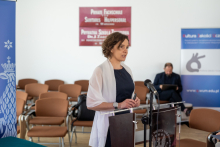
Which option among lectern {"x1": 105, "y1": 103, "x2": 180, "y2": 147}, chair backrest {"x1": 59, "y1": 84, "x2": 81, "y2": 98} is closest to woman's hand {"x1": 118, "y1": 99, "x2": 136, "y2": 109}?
lectern {"x1": 105, "y1": 103, "x2": 180, "y2": 147}

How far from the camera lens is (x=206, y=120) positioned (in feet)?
9.60

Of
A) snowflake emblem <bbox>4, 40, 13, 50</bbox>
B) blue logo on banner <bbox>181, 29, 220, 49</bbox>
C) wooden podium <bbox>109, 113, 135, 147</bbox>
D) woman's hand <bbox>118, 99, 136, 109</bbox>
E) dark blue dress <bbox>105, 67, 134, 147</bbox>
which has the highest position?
blue logo on banner <bbox>181, 29, 220, 49</bbox>

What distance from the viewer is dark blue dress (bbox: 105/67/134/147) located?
1894mm

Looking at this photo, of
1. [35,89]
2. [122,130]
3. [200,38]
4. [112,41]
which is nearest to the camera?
[122,130]

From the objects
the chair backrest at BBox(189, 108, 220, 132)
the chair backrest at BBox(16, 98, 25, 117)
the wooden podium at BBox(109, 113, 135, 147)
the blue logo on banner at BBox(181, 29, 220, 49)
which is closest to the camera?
the wooden podium at BBox(109, 113, 135, 147)

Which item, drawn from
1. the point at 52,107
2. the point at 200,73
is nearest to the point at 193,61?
the point at 200,73

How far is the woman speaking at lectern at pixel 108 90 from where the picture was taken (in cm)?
180

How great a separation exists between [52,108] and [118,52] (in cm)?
Result: 226

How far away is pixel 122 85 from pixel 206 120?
1652 millimetres

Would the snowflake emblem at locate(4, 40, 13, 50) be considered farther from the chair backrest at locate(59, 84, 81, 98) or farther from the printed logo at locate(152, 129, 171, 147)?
the chair backrest at locate(59, 84, 81, 98)

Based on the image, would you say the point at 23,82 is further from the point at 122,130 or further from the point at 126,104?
the point at 122,130

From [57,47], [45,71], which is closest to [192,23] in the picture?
[57,47]

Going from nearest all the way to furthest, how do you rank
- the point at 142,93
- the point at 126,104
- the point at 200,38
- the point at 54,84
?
the point at 126,104 → the point at 142,93 → the point at 200,38 → the point at 54,84

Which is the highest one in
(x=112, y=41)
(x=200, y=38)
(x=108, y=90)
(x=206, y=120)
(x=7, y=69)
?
(x=200, y=38)
